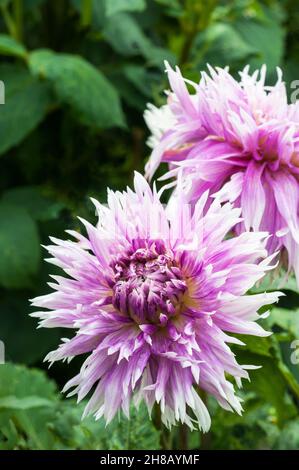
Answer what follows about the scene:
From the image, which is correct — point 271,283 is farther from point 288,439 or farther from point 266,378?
point 288,439

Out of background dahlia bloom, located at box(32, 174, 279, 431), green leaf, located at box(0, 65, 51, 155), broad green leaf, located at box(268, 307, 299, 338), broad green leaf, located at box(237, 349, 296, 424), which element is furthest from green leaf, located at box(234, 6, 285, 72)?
background dahlia bloom, located at box(32, 174, 279, 431)

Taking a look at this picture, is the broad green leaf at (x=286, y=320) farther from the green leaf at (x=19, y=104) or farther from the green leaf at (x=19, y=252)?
the green leaf at (x=19, y=104)

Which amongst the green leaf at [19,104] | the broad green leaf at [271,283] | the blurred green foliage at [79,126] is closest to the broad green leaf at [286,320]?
the blurred green foliage at [79,126]

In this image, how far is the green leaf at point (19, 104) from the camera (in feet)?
4.76

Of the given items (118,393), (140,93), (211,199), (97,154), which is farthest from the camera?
(97,154)

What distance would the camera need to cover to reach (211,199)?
69cm

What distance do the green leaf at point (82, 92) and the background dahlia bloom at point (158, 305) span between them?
0.78 metres

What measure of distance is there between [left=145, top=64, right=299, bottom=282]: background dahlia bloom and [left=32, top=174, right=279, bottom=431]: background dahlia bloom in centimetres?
5

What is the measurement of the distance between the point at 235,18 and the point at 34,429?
3.70 ft

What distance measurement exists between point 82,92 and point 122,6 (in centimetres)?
15
